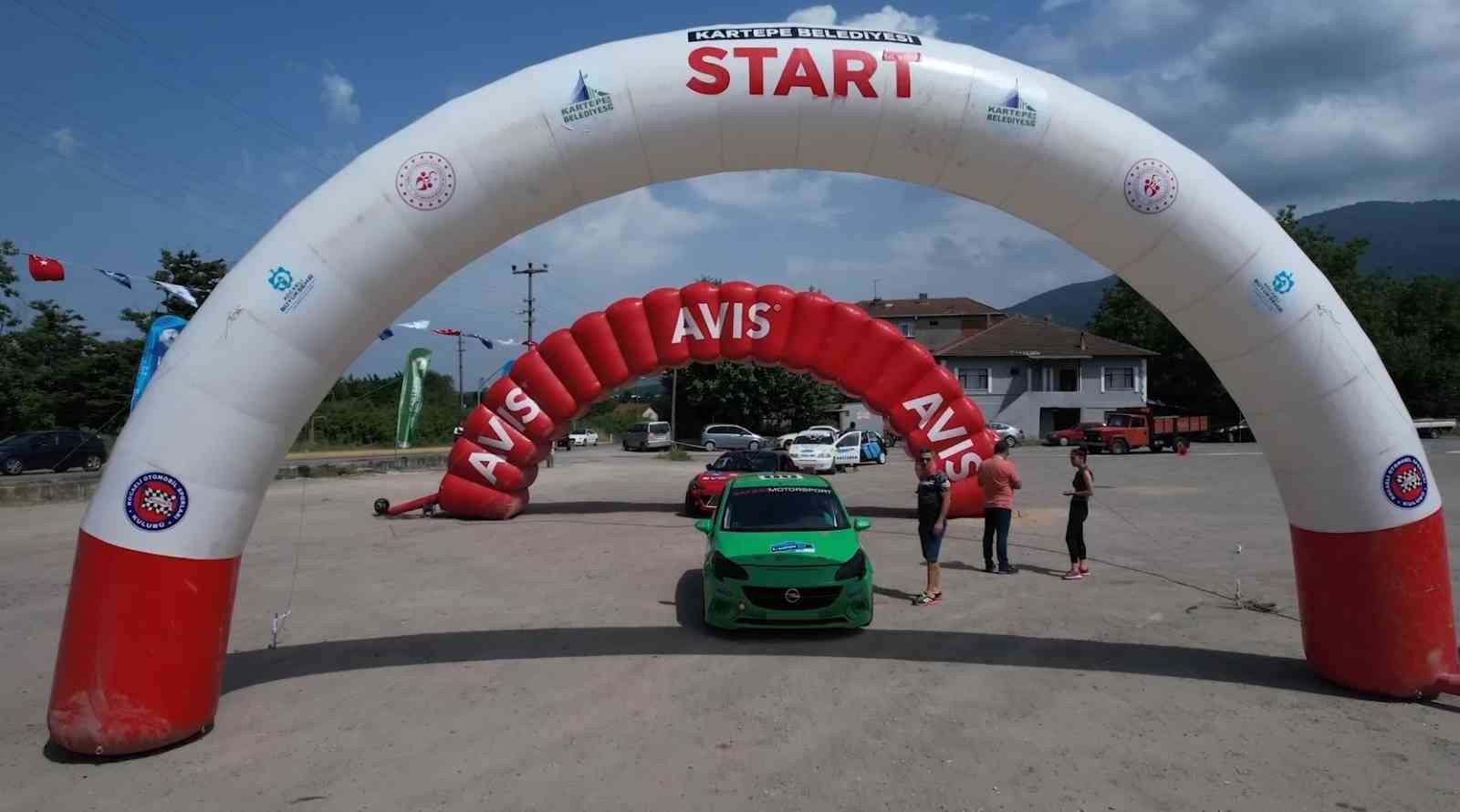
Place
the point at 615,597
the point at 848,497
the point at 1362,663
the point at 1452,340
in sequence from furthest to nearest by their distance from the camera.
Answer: the point at 1452,340 < the point at 848,497 < the point at 615,597 < the point at 1362,663

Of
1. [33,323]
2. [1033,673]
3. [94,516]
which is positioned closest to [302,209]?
[94,516]

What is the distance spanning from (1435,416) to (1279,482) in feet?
216

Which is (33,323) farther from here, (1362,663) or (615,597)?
(1362,663)

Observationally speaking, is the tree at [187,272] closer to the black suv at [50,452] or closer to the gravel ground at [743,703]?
the black suv at [50,452]

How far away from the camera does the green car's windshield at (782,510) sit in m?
8.80

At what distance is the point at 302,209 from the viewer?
5789 mm

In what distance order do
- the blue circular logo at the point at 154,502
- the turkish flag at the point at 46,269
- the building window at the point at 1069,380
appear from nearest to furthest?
1. the blue circular logo at the point at 154,502
2. the turkish flag at the point at 46,269
3. the building window at the point at 1069,380

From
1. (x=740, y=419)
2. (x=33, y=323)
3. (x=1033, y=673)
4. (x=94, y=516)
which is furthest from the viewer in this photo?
(x=740, y=419)

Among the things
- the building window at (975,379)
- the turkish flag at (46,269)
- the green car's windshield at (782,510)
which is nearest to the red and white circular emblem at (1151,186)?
the green car's windshield at (782,510)

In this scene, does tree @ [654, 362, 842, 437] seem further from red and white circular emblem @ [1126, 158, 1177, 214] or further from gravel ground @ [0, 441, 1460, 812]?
red and white circular emblem @ [1126, 158, 1177, 214]

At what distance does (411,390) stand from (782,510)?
20361 mm

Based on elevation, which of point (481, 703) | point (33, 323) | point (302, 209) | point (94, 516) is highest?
point (33, 323)

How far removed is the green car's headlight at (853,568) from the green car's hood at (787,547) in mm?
51

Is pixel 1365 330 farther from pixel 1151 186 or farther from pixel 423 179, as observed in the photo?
pixel 423 179
